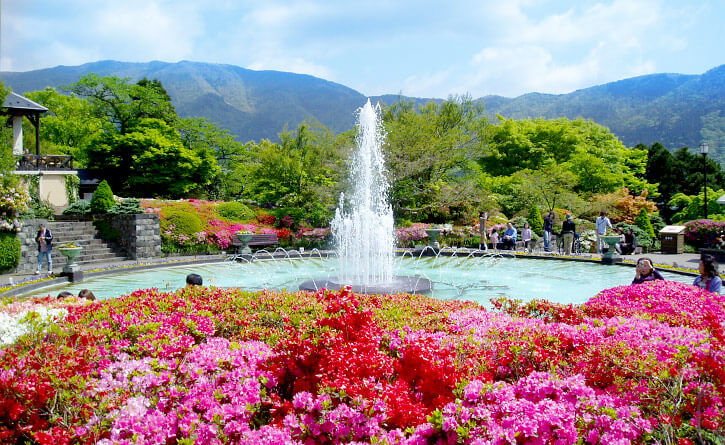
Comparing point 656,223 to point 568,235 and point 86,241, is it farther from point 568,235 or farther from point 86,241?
point 86,241

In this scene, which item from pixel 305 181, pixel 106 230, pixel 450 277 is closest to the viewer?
pixel 450 277

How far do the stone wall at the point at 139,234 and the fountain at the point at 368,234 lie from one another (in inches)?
288

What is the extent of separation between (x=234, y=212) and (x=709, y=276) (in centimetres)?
2001

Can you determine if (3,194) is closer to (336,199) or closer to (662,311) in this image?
(336,199)

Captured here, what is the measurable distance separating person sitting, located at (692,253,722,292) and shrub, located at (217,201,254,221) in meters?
19.6

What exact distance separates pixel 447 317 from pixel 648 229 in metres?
20.6

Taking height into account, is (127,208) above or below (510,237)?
above

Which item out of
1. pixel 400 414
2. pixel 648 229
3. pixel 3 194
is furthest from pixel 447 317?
pixel 648 229

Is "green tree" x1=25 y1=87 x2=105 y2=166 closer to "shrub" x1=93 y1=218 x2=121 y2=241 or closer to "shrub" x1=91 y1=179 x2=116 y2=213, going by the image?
"shrub" x1=91 y1=179 x2=116 y2=213

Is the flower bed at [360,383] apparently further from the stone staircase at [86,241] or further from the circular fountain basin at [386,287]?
the stone staircase at [86,241]

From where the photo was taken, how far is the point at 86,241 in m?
17.4

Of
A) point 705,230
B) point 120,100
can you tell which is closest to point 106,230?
point 705,230

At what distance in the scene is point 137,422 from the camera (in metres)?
2.68

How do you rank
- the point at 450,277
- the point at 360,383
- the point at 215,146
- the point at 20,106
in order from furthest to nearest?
the point at 215,146 → the point at 20,106 → the point at 450,277 → the point at 360,383
